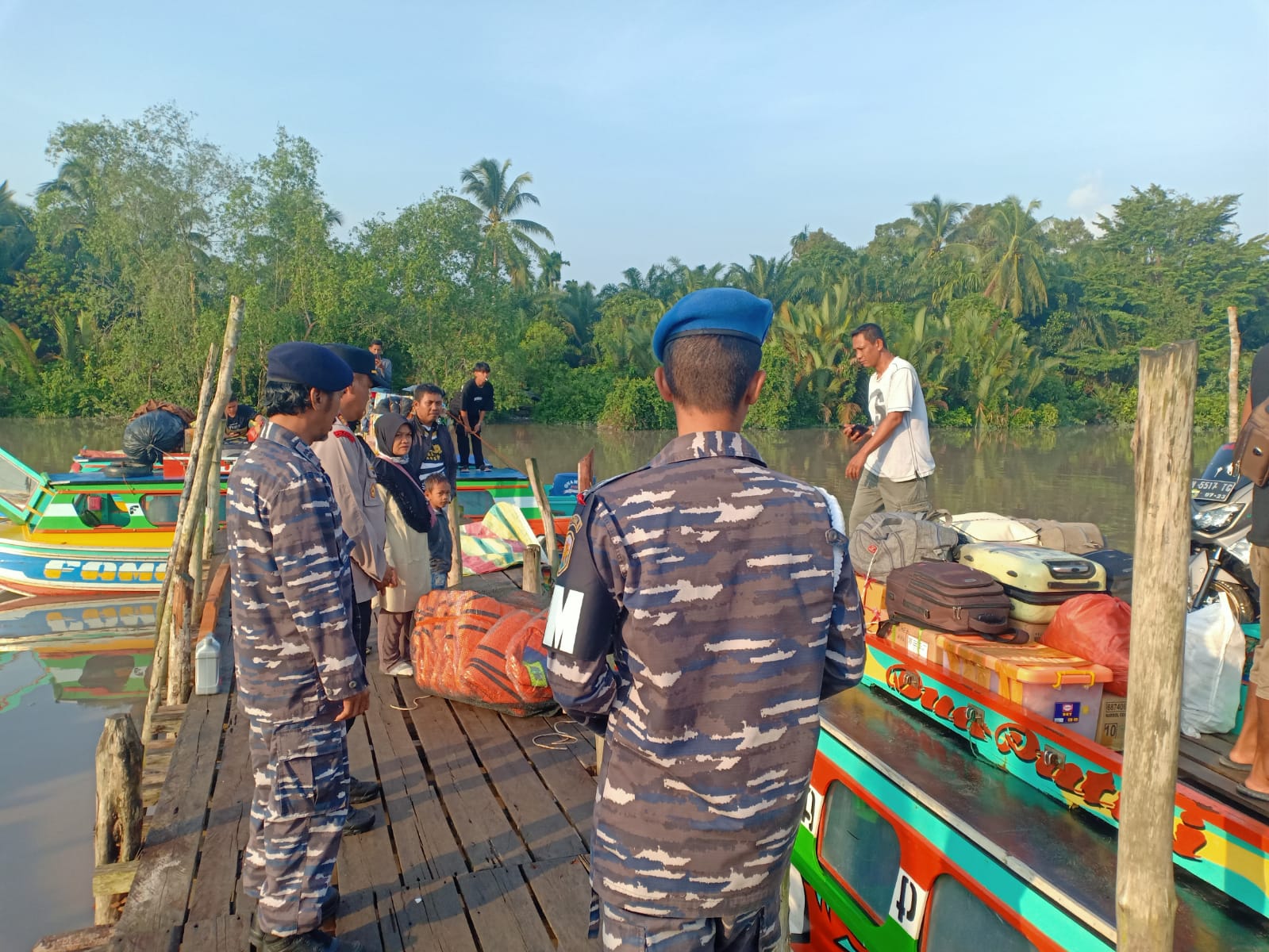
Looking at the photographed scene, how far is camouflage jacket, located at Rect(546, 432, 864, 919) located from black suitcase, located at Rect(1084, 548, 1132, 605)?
138 inches

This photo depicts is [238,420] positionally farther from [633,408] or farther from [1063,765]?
[633,408]

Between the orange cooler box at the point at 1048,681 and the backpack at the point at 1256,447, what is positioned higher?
the backpack at the point at 1256,447

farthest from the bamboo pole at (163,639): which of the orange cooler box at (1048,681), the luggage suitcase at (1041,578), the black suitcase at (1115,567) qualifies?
the black suitcase at (1115,567)

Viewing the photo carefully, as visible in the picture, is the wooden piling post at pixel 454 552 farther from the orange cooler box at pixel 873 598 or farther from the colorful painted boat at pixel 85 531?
the colorful painted boat at pixel 85 531

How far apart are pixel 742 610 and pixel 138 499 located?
38.9 feet

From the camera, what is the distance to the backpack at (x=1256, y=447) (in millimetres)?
2986

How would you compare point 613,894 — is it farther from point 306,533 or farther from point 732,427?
point 306,533

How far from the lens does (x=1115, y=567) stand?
15.1ft

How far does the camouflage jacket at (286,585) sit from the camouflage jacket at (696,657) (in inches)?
51.4

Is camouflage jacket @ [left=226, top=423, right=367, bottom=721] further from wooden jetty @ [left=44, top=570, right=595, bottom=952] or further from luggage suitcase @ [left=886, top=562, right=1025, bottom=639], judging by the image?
luggage suitcase @ [left=886, top=562, right=1025, bottom=639]

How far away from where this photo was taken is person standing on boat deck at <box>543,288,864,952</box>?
158 cm

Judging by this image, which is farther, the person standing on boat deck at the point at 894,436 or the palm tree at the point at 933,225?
the palm tree at the point at 933,225

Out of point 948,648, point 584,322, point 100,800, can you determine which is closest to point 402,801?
point 100,800

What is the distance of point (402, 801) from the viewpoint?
4.20 metres
